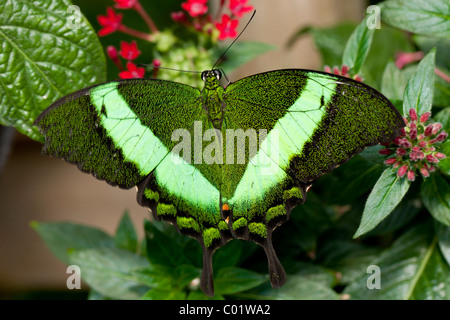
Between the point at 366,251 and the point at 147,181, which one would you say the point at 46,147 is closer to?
the point at 147,181

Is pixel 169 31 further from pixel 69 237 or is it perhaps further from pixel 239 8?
pixel 69 237

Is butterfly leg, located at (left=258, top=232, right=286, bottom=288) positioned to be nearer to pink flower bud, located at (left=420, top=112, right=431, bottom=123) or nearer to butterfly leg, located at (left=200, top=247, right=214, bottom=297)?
butterfly leg, located at (left=200, top=247, right=214, bottom=297)

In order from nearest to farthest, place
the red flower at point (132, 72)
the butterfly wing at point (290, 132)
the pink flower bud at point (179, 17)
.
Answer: the butterfly wing at point (290, 132)
the red flower at point (132, 72)
the pink flower bud at point (179, 17)

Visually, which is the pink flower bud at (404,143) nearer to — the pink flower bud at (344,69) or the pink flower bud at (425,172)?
the pink flower bud at (425,172)

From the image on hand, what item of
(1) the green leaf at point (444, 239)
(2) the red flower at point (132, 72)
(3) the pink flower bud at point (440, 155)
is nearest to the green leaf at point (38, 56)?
(2) the red flower at point (132, 72)

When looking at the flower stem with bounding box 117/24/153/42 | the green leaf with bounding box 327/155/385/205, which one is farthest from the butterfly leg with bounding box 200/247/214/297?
the flower stem with bounding box 117/24/153/42

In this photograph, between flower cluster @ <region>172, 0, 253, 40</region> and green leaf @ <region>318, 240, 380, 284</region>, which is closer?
flower cluster @ <region>172, 0, 253, 40</region>

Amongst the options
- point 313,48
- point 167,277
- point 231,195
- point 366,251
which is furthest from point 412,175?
point 313,48
